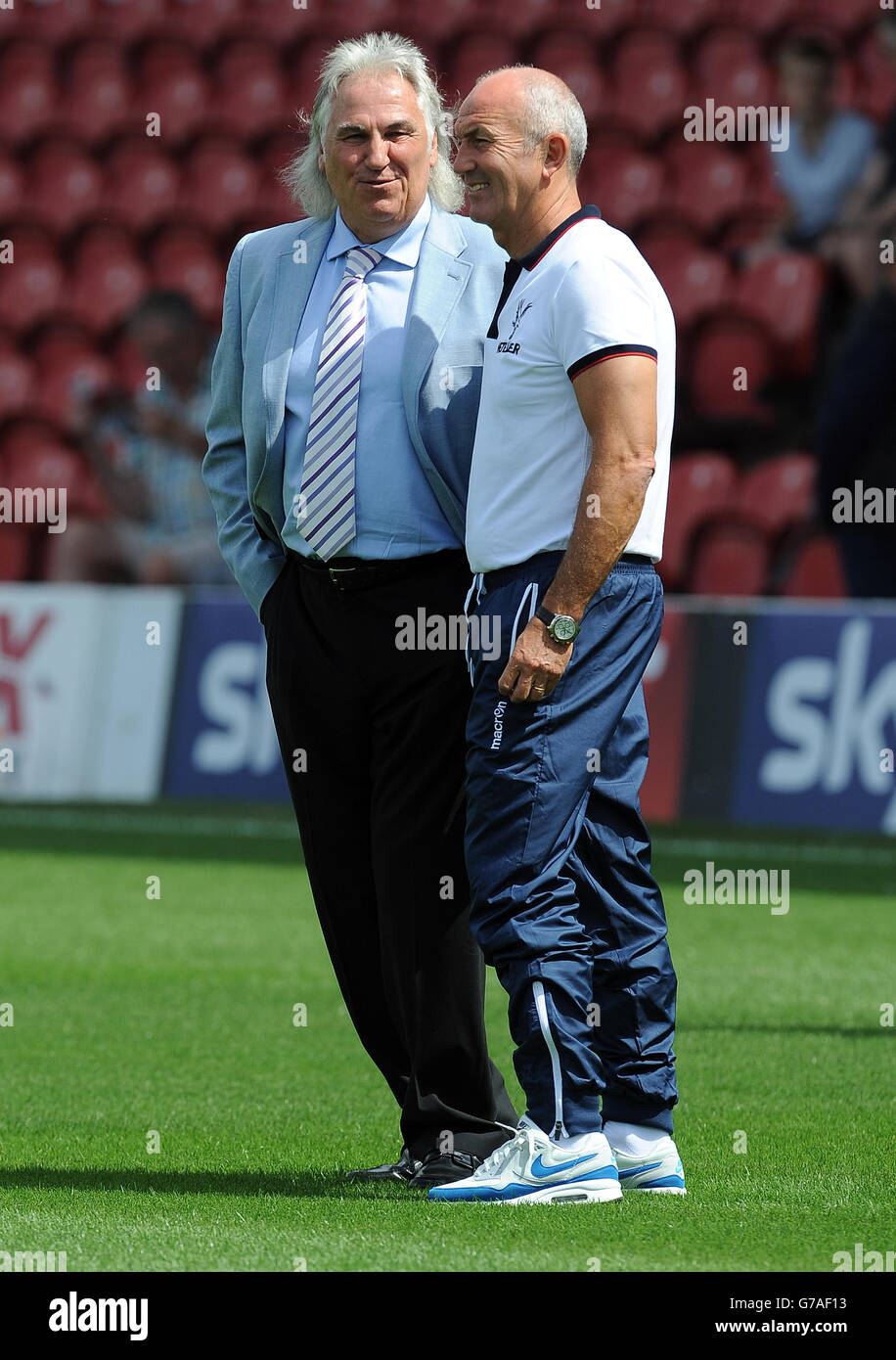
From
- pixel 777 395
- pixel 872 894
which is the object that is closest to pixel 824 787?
pixel 872 894

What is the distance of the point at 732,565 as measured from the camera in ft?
42.3

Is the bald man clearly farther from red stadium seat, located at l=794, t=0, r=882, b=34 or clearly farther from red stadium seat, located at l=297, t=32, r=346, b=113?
red stadium seat, located at l=297, t=32, r=346, b=113

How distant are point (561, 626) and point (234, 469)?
43.7 inches

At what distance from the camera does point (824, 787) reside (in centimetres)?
1005

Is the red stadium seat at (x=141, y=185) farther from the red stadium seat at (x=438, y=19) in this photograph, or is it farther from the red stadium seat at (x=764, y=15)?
the red stadium seat at (x=764, y=15)

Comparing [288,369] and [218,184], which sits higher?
[218,184]

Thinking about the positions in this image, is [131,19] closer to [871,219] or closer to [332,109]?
[871,219]

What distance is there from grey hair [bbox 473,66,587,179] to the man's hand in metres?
0.94

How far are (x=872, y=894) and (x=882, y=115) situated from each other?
826cm

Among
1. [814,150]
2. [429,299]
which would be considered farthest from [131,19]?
[429,299]

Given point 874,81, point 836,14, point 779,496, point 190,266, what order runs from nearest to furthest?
point 779,496 → point 874,81 → point 836,14 → point 190,266

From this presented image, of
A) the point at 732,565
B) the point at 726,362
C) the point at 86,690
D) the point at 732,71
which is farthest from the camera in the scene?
the point at 732,71

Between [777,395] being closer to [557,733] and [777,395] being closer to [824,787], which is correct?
[824,787]

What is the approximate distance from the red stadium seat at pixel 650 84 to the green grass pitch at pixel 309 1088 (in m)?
8.22
